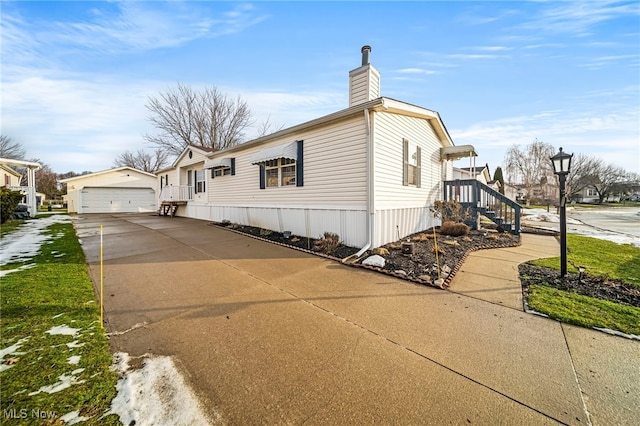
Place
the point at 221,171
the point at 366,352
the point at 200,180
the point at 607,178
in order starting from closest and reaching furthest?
1. the point at 366,352
2. the point at 221,171
3. the point at 200,180
4. the point at 607,178

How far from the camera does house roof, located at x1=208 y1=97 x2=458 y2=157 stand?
674cm

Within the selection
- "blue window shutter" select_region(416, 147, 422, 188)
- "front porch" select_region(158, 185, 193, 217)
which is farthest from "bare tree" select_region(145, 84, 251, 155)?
"blue window shutter" select_region(416, 147, 422, 188)

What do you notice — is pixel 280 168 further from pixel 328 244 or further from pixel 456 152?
pixel 456 152

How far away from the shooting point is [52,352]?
2.58m

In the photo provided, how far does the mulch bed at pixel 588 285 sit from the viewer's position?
4.15 metres

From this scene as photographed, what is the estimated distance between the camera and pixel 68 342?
9.15 feet

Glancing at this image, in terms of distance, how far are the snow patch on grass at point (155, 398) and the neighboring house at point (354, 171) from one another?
5374mm

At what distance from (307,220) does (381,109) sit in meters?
3.97

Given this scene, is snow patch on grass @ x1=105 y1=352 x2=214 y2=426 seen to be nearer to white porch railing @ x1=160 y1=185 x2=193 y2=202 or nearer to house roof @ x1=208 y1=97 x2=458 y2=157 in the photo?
house roof @ x1=208 y1=97 x2=458 y2=157

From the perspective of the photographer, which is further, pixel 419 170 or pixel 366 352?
pixel 419 170

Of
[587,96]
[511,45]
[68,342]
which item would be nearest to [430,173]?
[511,45]

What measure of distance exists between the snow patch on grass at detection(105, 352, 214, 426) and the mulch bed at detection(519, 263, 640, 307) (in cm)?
489

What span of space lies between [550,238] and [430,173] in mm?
4744

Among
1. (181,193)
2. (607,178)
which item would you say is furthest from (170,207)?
(607,178)
